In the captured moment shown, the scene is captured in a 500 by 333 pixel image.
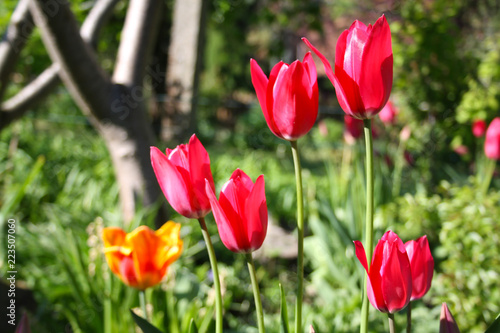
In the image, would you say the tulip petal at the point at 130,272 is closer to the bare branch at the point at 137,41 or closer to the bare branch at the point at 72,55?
the bare branch at the point at 72,55

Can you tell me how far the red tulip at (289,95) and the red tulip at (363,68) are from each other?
0.04 m

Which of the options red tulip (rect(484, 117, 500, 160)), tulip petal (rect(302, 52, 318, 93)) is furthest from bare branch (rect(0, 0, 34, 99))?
red tulip (rect(484, 117, 500, 160))

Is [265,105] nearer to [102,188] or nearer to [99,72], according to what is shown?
[99,72]

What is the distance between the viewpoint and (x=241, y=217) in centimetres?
69

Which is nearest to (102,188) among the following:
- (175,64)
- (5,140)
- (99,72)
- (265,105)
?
(175,64)

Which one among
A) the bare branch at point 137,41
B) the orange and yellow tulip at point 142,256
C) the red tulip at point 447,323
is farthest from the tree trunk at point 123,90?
the red tulip at point 447,323

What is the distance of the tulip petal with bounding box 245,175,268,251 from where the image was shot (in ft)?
2.20

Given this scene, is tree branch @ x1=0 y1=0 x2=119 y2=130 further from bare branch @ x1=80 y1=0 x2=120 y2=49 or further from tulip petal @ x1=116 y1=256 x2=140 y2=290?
tulip petal @ x1=116 y1=256 x2=140 y2=290

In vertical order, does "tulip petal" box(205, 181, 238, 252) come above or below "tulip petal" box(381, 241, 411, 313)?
above

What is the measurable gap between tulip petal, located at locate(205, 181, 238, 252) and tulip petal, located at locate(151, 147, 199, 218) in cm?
6

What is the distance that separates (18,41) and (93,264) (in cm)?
125

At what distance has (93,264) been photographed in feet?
6.49

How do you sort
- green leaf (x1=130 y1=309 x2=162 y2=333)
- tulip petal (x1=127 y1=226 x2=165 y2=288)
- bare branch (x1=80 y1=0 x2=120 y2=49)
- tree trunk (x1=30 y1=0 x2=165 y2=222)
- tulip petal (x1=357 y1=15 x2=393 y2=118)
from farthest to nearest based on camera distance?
bare branch (x1=80 y1=0 x2=120 y2=49) < tree trunk (x1=30 y1=0 x2=165 y2=222) < tulip petal (x1=127 y1=226 x2=165 y2=288) < green leaf (x1=130 y1=309 x2=162 y2=333) < tulip petal (x1=357 y1=15 x2=393 y2=118)

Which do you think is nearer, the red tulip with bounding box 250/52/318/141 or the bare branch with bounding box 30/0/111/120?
the red tulip with bounding box 250/52/318/141
